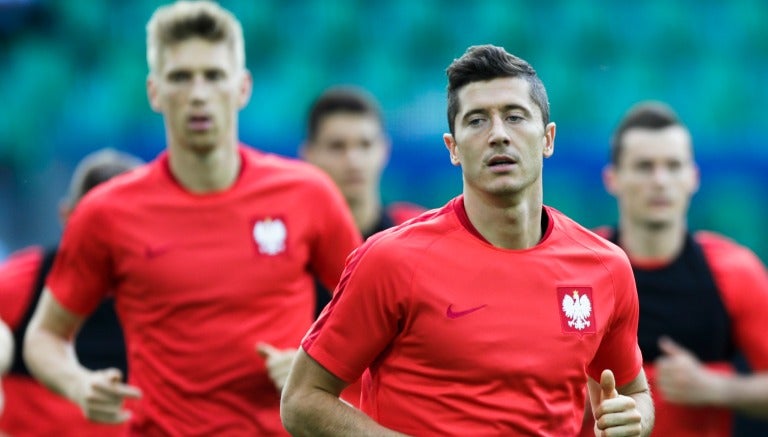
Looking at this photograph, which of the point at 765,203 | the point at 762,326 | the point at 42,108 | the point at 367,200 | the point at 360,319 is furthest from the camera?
the point at 42,108

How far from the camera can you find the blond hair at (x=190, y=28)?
5137 millimetres

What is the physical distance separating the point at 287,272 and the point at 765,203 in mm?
5343

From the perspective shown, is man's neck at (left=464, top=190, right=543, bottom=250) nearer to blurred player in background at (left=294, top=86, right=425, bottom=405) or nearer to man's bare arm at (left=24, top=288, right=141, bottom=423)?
man's bare arm at (left=24, top=288, right=141, bottom=423)

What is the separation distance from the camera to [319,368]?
3.40m

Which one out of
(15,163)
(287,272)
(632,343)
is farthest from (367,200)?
(15,163)

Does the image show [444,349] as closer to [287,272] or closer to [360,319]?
[360,319]

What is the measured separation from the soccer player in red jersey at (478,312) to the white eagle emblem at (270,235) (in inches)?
52.3

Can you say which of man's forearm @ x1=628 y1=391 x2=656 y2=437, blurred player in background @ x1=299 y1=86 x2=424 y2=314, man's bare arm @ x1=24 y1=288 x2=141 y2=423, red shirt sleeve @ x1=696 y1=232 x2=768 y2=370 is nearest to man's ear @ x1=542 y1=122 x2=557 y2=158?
man's forearm @ x1=628 y1=391 x2=656 y2=437

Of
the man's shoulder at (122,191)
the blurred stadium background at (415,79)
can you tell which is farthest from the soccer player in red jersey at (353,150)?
the blurred stadium background at (415,79)

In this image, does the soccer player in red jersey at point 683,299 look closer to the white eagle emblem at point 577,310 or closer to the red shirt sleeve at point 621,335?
the red shirt sleeve at point 621,335

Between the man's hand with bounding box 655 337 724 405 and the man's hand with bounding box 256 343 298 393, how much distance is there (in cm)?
172

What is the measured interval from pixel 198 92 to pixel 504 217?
1826 millimetres

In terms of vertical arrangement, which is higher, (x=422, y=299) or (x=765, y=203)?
(x=422, y=299)

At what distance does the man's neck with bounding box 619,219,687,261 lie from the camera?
6.03m
